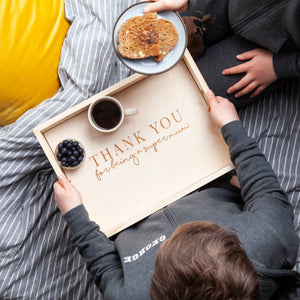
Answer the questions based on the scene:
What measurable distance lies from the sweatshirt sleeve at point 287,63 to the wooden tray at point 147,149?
25 centimetres

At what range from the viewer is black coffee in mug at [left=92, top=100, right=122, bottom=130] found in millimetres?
758

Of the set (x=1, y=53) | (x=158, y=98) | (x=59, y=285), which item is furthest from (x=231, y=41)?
(x=59, y=285)

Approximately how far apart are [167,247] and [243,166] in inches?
11.3

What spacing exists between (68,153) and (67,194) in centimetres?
9

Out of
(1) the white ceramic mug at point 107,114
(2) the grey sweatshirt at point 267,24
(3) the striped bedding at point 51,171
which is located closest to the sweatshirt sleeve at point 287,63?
(2) the grey sweatshirt at point 267,24

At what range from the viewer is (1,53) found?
807 mm

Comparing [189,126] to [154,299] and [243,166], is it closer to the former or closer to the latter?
[243,166]

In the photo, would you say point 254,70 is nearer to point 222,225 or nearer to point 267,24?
point 267,24

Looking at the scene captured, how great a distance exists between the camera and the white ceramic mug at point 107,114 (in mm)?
746

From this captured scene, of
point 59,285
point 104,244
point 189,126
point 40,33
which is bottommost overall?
point 59,285

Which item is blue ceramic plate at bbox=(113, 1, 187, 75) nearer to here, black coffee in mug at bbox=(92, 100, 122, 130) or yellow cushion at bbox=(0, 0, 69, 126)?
black coffee in mug at bbox=(92, 100, 122, 130)

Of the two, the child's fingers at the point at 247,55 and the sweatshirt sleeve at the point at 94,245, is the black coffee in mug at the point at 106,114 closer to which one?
the sweatshirt sleeve at the point at 94,245

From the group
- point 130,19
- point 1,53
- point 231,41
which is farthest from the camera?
point 231,41

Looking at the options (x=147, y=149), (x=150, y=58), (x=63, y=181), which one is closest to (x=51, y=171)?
(x=63, y=181)
